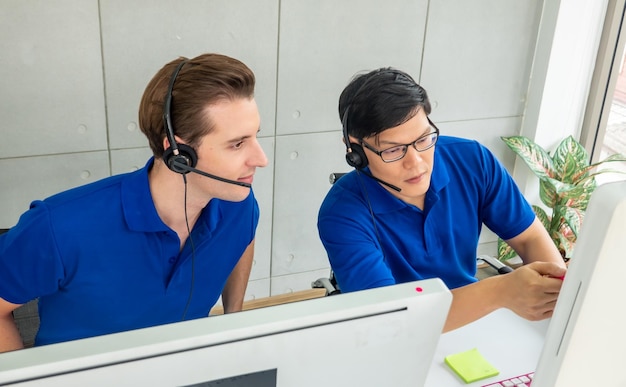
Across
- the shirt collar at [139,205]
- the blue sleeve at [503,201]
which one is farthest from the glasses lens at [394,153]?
the shirt collar at [139,205]

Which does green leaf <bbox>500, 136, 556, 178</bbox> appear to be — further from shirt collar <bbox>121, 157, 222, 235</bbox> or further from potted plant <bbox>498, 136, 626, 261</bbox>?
shirt collar <bbox>121, 157, 222, 235</bbox>

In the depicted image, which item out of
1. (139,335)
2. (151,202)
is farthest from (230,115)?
(139,335)

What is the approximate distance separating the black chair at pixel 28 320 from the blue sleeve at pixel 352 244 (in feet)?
2.36

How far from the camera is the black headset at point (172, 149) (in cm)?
138

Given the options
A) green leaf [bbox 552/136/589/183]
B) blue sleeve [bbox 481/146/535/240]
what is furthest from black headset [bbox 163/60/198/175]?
green leaf [bbox 552/136/589/183]

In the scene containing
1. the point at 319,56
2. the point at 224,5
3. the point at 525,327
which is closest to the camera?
the point at 525,327

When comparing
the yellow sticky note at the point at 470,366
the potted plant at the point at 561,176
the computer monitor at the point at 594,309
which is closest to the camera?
the computer monitor at the point at 594,309

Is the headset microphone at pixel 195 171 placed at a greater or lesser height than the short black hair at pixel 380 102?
lesser

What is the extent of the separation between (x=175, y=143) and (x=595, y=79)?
2411mm

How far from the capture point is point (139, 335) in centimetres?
62

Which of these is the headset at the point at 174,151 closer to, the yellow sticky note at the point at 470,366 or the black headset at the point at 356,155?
the black headset at the point at 356,155

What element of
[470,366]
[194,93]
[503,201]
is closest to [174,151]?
[194,93]

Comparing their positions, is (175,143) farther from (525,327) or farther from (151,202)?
(525,327)

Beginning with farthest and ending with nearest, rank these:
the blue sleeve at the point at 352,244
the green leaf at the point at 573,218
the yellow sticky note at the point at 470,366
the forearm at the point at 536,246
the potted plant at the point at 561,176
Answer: the potted plant at the point at 561,176
the green leaf at the point at 573,218
the forearm at the point at 536,246
the blue sleeve at the point at 352,244
the yellow sticky note at the point at 470,366
